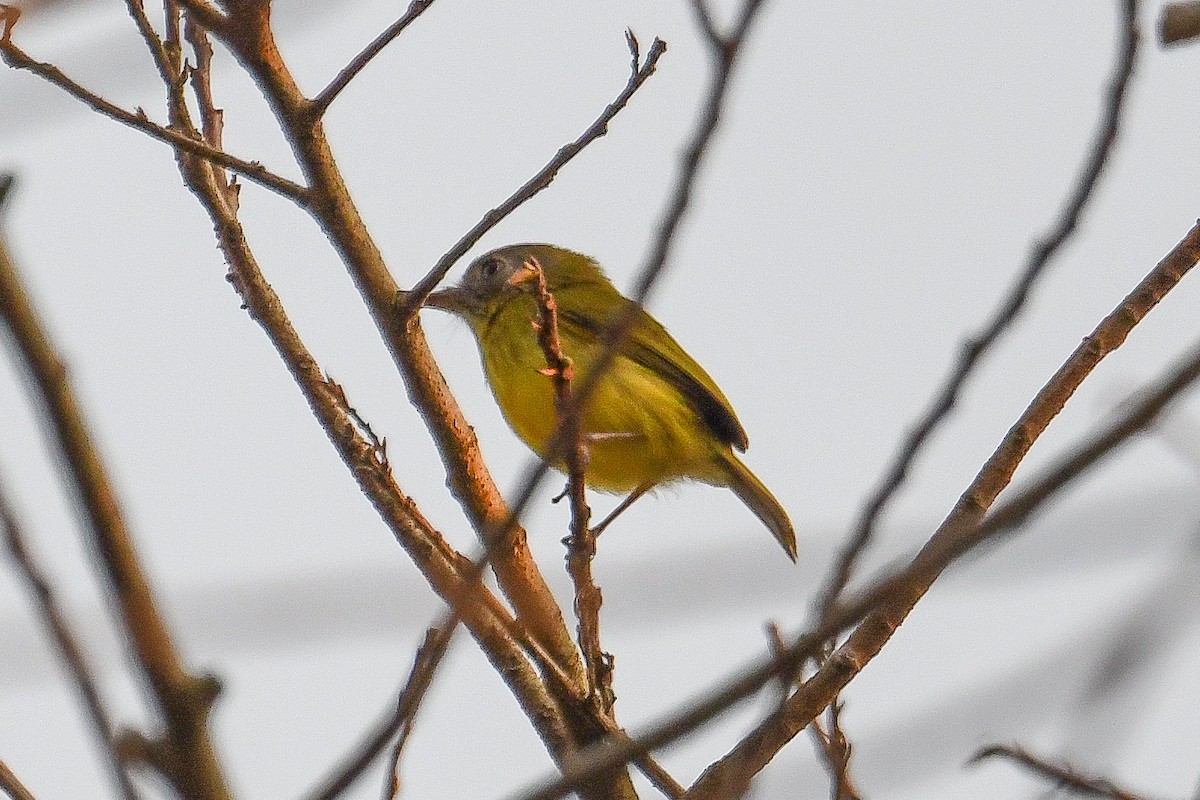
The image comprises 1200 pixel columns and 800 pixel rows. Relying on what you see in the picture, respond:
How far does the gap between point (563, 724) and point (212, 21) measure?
1806 millimetres

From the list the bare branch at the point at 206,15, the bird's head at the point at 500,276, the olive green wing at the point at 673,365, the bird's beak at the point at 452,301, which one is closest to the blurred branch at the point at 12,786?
the bare branch at the point at 206,15

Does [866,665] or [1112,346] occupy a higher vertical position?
[1112,346]

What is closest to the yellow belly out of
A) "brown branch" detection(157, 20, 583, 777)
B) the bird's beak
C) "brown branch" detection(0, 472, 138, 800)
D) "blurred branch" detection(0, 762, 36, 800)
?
the bird's beak

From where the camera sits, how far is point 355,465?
4.00 metres

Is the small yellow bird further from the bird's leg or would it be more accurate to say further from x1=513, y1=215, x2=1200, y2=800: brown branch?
x1=513, y1=215, x2=1200, y2=800: brown branch

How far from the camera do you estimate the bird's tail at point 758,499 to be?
623 centimetres

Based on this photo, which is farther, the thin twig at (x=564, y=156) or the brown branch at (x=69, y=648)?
the thin twig at (x=564, y=156)

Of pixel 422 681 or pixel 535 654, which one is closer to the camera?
pixel 422 681

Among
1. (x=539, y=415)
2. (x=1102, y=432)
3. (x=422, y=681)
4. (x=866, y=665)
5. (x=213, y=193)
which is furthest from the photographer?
(x=539, y=415)

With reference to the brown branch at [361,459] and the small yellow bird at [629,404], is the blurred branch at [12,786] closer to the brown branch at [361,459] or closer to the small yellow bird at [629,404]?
the brown branch at [361,459]

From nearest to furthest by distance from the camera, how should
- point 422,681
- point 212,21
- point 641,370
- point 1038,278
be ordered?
point 422,681
point 1038,278
point 212,21
point 641,370

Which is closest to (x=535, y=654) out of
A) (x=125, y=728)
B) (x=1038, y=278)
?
(x=1038, y=278)

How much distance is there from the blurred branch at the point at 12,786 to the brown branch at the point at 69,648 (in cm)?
110

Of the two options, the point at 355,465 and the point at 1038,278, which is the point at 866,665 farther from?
the point at 1038,278
